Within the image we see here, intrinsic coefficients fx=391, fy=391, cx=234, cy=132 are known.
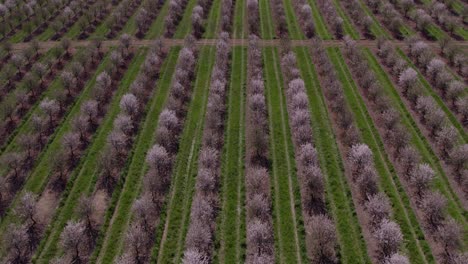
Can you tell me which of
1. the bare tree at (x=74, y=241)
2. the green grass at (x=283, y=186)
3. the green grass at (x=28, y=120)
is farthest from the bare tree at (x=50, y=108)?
the green grass at (x=283, y=186)

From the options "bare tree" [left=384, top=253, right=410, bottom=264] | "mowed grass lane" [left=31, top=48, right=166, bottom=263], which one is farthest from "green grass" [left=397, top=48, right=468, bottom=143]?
"mowed grass lane" [left=31, top=48, right=166, bottom=263]

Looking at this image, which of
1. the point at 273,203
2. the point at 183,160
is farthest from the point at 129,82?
the point at 273,203

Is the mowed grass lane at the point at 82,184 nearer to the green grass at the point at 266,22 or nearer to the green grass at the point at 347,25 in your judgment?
the green grass at the point at 266,22

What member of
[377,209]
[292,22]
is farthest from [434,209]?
[292,22]

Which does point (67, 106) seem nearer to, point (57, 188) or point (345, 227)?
point (57, 188)

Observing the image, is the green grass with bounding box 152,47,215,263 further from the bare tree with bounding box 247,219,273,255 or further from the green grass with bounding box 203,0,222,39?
the green grass with bounding box 203,0,222,39

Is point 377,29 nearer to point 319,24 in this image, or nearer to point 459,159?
point 319,24
